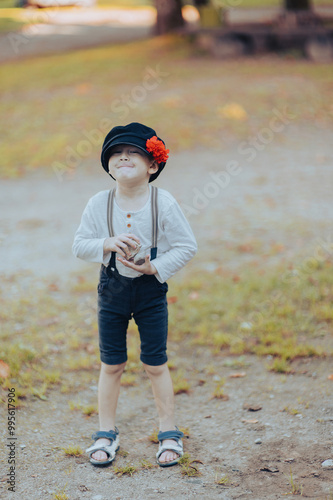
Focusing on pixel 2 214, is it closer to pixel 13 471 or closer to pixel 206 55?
pixel 13 471

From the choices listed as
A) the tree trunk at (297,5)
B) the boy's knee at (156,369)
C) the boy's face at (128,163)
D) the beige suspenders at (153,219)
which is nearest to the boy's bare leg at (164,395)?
the boy's knee at (156,369)

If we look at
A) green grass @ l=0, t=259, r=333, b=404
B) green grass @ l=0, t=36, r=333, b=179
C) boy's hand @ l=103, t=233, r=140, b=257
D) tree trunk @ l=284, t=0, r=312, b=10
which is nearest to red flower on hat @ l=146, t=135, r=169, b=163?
boy's hand @ l=103, t=233, r=140, b=257

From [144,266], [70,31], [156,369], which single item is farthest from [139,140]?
[70,31]

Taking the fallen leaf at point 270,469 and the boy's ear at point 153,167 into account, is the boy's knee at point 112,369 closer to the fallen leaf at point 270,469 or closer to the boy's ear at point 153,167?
the fallen leaf at point 270,469

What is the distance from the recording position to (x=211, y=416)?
364cm

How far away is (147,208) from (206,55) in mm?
14156

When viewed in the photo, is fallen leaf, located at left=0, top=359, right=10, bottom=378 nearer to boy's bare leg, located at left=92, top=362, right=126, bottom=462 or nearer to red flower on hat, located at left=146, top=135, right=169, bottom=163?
boy's bare leg, located at left=92, top=362, right=126, bottom=462

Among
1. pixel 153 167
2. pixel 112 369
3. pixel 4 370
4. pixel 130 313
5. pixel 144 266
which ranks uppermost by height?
pixel 153 167

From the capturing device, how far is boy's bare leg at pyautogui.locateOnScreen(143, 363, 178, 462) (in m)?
3.12

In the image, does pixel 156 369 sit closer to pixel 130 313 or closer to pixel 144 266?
pixel 130 313

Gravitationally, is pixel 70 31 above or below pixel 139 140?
above

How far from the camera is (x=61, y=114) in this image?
1118 centimetres

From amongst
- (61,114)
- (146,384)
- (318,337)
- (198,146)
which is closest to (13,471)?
(146,384)

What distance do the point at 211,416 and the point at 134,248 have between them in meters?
1.36
